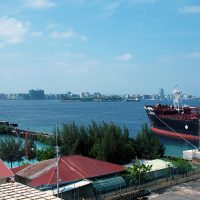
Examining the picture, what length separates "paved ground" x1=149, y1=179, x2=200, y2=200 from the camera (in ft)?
99.6

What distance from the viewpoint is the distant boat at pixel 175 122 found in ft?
274

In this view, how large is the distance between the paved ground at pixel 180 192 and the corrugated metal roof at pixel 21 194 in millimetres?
13599

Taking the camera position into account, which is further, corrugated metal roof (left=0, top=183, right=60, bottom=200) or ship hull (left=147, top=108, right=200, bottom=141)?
ship hull (left=147, top=108, right=200, bottom=141)

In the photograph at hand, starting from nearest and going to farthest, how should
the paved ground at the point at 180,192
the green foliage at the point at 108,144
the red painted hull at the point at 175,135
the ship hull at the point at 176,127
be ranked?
the paved ground at the point at 180,192 → the green foliage at the point at 108,144 → the ship hull at the point at 176,127 → the red painted hull at the point at 175,135

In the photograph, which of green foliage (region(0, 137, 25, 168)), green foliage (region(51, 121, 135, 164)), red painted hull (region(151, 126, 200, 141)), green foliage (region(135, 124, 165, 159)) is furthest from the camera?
red painted hull (region(151, 126, 200, 141))

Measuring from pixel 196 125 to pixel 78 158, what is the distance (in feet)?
176

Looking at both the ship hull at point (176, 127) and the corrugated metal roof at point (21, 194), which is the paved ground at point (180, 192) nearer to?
the corrugated metal roof at point (21, 194)

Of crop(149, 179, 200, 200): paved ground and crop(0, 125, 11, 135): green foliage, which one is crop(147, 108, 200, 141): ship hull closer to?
crop(0, 125, 11, 135): green foliage

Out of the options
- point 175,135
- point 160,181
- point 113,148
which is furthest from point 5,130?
point 160,181

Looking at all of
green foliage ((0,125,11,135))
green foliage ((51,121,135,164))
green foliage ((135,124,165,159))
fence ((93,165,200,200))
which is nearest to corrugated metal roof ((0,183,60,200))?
fence ((93,165,200,200))

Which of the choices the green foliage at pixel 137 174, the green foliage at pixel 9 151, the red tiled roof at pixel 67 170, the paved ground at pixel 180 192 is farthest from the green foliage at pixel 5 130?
the paved ground at pixel 180 192

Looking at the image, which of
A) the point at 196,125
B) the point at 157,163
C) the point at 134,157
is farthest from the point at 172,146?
the point at 157,163

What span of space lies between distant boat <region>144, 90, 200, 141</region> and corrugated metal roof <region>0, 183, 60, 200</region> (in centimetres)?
6511

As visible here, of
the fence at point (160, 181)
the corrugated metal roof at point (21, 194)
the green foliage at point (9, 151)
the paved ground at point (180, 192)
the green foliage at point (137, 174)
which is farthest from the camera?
the green foliage at point (9, 151)
